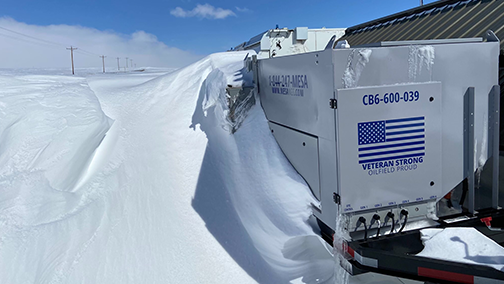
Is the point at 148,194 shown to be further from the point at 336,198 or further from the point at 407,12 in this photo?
the point at 407,12

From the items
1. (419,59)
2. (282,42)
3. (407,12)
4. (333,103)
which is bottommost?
(333,103)

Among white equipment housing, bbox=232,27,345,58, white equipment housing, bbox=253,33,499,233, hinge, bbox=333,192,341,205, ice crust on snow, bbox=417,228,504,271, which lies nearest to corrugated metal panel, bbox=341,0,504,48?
white equipment housing, bbox=253,33,499,233

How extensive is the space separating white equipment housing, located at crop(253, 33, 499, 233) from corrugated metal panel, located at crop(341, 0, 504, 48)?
133 cm

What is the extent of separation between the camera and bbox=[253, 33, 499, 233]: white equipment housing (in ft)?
8.74

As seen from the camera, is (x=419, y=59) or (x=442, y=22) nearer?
(x=419, y=59)

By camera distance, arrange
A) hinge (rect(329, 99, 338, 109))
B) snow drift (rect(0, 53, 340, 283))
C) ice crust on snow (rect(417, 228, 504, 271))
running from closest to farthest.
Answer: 1. ice crust on snow (rect(417, 228, 504, 271))
2. hinge (rect(329, 99, 338, 109))
3. snow drift (rect(0, 53, 340, 283))

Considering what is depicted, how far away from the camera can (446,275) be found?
2.38 m

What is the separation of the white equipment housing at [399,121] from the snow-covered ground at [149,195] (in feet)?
2.30

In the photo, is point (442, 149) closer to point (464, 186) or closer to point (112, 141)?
point (464, 186)

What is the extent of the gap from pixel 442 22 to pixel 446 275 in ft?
12.1

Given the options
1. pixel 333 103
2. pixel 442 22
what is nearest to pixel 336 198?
pixel 333 103

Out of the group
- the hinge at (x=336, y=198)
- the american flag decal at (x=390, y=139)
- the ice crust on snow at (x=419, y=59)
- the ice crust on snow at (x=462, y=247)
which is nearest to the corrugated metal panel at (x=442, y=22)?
the ice crust on snow at (x=419, y=59)

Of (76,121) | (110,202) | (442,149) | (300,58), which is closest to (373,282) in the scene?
(442,149)

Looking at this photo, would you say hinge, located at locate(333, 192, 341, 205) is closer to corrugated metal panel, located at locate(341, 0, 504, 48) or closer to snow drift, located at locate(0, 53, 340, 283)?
snow drift, located at locate(0, 53, 340, 283)
